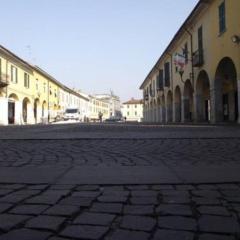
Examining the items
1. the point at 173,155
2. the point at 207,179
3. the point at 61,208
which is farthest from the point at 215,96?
the point at 61,208

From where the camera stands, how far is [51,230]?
123 inches

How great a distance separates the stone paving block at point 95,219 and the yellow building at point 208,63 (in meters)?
19.7

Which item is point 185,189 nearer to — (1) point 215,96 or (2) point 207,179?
(2) point 207,179

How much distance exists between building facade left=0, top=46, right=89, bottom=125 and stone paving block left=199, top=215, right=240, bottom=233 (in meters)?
40.7

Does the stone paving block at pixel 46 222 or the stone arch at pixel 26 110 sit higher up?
the stone arch at pixel 26 110

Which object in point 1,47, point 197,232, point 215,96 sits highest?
point 1,47

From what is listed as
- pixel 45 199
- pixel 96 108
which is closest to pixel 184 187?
pixel 45 199

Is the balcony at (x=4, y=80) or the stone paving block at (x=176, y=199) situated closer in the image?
the stone paving block at (x=176, y=199)

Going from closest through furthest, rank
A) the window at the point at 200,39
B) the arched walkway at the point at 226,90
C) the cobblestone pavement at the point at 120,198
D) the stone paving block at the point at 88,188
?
1. the cobblestone pavement at the point at 120,198
2. the stone paving block at the point at 88,188
3. the arched walkway at the point at 226,90
4. the window at the point at 200,39

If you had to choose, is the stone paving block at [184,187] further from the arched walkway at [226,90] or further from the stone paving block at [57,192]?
the arched walkway at [226,90]

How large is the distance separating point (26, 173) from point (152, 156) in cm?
272

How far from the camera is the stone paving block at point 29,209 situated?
3.68 metres

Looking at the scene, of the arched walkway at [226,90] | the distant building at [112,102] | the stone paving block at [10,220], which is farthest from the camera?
the distant building at [112,102]

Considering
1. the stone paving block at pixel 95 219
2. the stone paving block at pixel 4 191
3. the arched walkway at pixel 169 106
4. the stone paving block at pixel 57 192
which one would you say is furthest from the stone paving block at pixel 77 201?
the arched walkway at pixel 169 106
